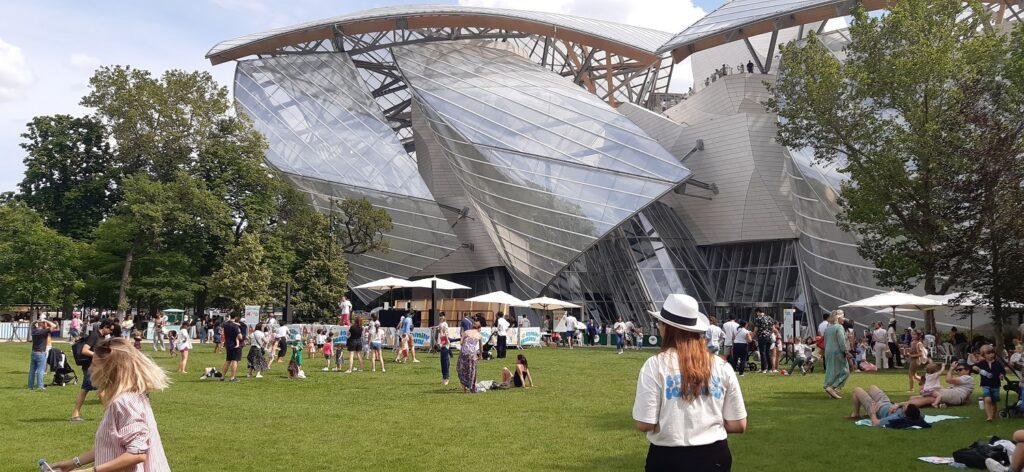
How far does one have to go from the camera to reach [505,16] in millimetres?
57500

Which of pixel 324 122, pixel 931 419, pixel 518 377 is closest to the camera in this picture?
pixel 931 419

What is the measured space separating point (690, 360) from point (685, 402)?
22 cm

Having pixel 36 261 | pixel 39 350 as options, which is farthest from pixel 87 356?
pixel 36 261

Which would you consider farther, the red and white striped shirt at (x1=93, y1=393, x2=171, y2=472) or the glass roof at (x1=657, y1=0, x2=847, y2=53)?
the glass roof at (x1=657, y1=0, x2=847, y2=53)

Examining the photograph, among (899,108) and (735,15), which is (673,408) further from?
(735,15)

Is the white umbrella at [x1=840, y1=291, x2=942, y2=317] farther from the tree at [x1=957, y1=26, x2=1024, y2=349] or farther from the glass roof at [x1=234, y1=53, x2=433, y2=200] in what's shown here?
the glass roof at [x1=234, y1=53, x2=433, y2=200]

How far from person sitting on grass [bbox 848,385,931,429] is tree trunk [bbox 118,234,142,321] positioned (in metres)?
41.9

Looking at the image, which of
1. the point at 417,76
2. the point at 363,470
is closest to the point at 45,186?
the point at 417,76

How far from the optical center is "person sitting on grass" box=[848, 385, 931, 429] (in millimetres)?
12852

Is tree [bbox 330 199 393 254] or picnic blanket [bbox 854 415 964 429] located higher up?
tree [bbox 330 199 393 254]

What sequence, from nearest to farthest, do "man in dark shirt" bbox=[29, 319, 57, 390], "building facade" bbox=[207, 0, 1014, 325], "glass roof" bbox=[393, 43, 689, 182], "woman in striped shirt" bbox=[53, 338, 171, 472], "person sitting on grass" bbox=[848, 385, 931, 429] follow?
"woman in striped shirt" bbox=[53, 338, 171, 472] → "person sitting on grass" bbox=[848, 385, 931, 429] → "man in dark shirt" bbox=[29, 319, 57, 390] → "building facade" bbox=[207, 0, 1014, 325] → "glass roof" bbox=[393, 43, 689, 182]

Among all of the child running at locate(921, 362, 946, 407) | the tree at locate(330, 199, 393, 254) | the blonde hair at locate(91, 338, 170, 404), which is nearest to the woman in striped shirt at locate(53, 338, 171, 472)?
the blonde hair at locate(91, 338, 170, 404)

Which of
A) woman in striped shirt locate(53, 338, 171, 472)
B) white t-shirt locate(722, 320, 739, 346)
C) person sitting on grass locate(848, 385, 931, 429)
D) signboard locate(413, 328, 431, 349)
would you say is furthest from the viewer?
signboard locate(413, 328, 431, 349)

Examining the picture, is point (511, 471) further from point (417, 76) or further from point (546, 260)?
point (417, 76)
